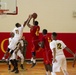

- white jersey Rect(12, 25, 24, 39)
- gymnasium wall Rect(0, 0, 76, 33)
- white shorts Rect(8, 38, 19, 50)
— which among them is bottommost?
white shorts Rect(8, 38, 19, 50)

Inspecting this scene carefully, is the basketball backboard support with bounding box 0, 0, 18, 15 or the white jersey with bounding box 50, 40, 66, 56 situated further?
the basketball backboard support with bounding box 0, 0, 18, 15

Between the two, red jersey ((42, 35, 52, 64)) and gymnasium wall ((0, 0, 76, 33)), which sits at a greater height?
gymnasium wall ((0, 0, 76, 33))

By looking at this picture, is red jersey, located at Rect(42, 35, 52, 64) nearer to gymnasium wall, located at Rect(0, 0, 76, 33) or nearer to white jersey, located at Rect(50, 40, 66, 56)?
white jersey, located at Rect(50, 40, 66, 56)

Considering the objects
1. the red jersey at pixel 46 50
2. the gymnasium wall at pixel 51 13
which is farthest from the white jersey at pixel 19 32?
the gymnasium wall at pixel 51 13

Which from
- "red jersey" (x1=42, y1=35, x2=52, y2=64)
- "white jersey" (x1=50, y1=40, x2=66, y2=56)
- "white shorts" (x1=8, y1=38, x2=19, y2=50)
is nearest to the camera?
"white jersey" (x1=50, y1=40, x2=66, y2=56)

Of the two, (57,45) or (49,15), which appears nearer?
(57,45)

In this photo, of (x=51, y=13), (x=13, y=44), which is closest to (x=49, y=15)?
(x=51, y=13)

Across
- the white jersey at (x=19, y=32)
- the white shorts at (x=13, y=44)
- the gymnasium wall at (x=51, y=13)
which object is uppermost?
the gymnasium wall at (x=51, y=13)

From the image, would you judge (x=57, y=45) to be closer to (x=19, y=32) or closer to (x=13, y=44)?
(x=13, y=44)

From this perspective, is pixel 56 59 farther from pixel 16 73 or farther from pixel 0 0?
pixel 0 0

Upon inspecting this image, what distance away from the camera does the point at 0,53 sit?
15742 mm

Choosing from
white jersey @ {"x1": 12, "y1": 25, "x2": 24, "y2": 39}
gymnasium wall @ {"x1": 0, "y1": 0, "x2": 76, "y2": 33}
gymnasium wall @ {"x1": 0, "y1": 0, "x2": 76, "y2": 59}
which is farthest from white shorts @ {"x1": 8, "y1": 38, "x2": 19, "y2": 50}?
gymnasium wall @ {"x1": 0, "y1": 0, "x2": 76, "y2": 33}

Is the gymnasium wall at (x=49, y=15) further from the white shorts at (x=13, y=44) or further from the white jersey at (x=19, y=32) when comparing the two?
the white shorts at (x=13, y=44)

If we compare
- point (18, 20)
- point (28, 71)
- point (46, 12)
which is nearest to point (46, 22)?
point (46, 12)
